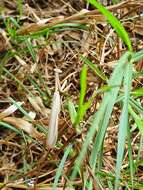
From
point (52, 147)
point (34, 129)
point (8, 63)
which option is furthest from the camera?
point (8, 63)

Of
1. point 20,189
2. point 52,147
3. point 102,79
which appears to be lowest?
point 20,189

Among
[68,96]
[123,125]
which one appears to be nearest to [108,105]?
Answer: [123,125]

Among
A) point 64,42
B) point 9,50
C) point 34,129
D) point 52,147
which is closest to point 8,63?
point 9,50

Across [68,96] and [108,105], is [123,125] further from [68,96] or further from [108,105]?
[68,96]

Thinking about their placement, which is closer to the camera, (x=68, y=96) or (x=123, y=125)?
(x=123, y=125)

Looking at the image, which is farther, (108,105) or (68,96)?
(68,96)

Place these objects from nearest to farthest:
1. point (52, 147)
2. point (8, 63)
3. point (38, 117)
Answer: point (52, 147) → point (38, 117) → point (8, 63)

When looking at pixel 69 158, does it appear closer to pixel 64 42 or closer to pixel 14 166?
pixel 14 166

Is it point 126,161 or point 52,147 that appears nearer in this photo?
point 52,147
